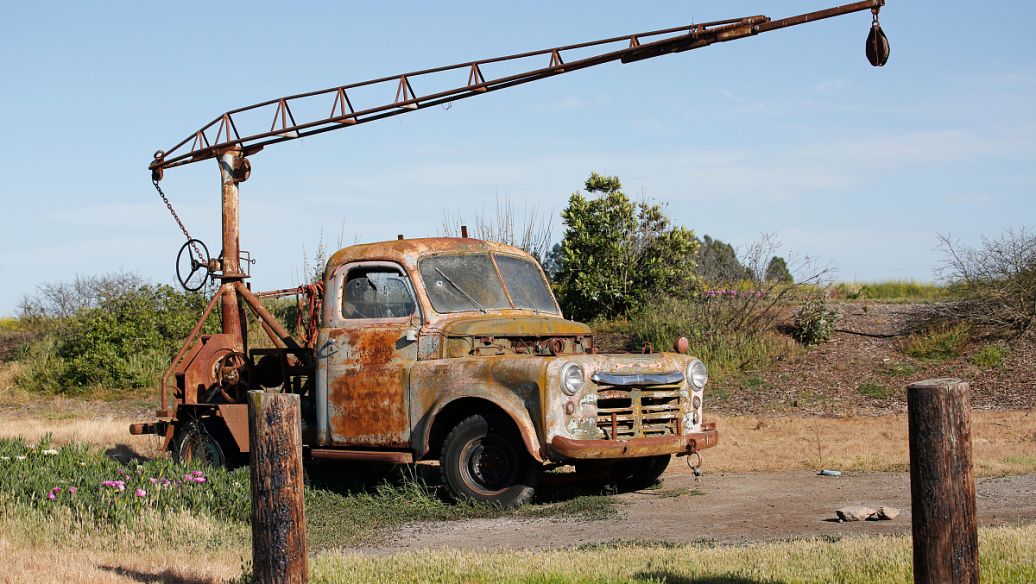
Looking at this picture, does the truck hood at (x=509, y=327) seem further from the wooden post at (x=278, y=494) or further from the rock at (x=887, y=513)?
the wooden post at (x=278, y=494)

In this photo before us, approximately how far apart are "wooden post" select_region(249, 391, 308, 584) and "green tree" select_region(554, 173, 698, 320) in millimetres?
15434

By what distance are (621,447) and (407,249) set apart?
2.80m

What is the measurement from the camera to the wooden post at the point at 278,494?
5.54 meters

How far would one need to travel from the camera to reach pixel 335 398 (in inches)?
398

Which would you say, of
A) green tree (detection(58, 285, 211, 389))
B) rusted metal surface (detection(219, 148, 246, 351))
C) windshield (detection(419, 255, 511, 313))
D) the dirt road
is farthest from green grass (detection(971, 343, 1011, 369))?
green tree (detection(58, 285, 211, 389))

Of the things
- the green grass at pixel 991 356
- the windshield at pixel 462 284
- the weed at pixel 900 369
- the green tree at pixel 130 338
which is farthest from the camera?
the green tree at pixel 130 338

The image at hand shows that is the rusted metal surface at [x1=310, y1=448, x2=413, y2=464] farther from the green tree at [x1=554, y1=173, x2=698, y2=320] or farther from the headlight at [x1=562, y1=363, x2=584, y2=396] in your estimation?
the green tree at [x1=554, y1=173, x2=698, y2=320]

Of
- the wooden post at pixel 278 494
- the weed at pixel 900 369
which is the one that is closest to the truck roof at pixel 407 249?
the wooden post at pixel 278 494

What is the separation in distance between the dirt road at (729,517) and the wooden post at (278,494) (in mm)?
2380

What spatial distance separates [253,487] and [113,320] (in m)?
17.3

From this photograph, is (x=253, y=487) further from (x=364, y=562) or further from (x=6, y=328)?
(x=6, y=328)

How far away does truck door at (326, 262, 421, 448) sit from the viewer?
9.77 m

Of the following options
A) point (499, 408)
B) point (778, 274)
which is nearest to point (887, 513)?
point (499, 408)

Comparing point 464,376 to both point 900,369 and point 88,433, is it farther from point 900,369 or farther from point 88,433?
point 900,369
